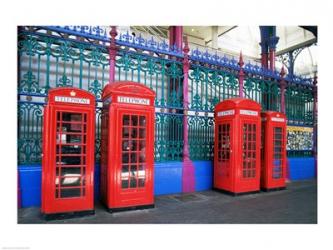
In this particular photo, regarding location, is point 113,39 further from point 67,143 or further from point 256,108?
point 256,108

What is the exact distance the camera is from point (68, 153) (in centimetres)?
408

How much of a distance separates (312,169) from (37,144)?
8972 mm

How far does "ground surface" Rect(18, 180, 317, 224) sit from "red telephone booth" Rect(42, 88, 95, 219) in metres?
0.28

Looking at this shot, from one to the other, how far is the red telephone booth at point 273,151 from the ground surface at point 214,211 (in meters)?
0.53

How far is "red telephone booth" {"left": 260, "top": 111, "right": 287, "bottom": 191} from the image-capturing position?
653 centimetres

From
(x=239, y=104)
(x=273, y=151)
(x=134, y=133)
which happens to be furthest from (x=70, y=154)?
(x=273, y=151)

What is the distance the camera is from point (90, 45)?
17.5 ft

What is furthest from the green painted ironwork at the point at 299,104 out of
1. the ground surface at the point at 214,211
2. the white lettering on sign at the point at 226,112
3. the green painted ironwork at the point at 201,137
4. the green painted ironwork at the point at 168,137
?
the green painted ironwork at the point at 168,137

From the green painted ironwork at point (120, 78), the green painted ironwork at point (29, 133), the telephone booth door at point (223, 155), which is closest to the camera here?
the green painted ironwork at point (29, 133)

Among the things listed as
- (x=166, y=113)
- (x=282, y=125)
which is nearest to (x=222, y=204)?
(x=166, y=113)

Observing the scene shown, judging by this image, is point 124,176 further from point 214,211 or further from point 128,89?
point 214,211

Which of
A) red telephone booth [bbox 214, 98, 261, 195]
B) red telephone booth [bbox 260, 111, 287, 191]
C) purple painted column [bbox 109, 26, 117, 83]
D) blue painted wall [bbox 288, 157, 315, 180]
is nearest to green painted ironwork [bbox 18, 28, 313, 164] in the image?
purple painted column [bbox 109, 26, 117, 83]

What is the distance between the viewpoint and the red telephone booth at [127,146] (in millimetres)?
4355

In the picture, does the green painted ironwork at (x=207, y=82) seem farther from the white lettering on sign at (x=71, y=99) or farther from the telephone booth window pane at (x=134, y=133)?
the white lettering on sign at (x=71, y=99)
